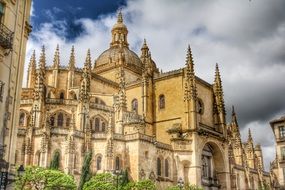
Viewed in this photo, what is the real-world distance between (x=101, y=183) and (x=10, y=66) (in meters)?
15.8

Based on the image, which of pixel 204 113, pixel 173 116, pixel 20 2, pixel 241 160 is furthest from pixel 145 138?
pixel 241 160

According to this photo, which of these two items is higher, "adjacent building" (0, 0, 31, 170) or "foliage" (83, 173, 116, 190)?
"adjacent building" (0, 0, 31, 170)

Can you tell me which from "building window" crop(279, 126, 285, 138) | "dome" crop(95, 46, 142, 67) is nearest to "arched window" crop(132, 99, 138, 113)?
"dome" crop(95, 46, 142, 67)

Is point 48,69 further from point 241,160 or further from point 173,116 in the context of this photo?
point 241,160

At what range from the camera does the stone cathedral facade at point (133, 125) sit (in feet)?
113

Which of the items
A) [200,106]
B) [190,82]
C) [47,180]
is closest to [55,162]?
[47,180]

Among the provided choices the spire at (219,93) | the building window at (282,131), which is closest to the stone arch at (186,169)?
the spire at (219,93)

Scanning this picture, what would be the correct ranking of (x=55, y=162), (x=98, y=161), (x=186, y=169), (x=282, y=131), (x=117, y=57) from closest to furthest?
1. (x=55, y=162)
2. (x=98, y=161)
3. (x=186, y=169)
4. (x=282, y=131)
5. (x=117, y=57)

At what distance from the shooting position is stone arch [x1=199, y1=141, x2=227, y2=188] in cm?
4584

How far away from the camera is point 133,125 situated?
4034 cm

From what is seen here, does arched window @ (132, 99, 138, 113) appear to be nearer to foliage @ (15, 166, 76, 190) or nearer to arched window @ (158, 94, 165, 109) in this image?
arched window @ (158, 94, 165, 109)

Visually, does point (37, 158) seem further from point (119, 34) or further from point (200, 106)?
point (119, 34)

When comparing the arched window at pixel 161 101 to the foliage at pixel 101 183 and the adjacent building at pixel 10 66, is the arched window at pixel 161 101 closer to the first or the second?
the foliage at pixel 101 183

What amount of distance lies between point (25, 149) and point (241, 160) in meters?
35.6
